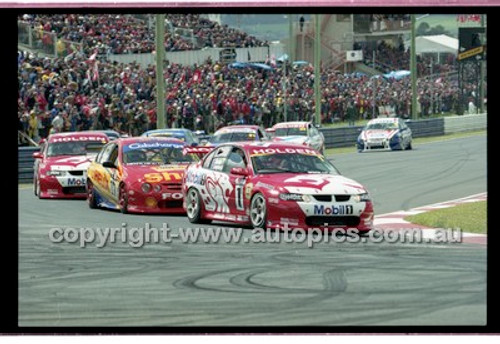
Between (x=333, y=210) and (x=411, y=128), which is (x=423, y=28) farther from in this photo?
(x=411, y=128)

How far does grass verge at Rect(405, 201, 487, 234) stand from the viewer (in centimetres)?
1570

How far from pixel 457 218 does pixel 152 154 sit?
4449mm

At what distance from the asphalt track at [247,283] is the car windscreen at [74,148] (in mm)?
4283

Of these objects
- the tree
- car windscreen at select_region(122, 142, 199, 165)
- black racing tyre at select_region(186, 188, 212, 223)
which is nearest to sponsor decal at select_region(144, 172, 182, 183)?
car windscreen at select_region(122, 142, 199, 165)

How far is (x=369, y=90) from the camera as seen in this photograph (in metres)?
13.7

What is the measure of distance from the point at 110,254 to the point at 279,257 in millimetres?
1721

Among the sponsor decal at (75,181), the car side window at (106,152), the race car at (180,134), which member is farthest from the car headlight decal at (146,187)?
the sponsor decal at (75,181)

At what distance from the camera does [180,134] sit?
51.8 feet

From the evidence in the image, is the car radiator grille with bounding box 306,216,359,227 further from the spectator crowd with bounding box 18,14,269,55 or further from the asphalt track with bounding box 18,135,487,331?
the spectator crowd with bounding box 18,14,269,55

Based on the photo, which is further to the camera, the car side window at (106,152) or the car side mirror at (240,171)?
the car side window at (106,152)

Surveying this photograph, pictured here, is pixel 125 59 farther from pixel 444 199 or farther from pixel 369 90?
pixel 444 199

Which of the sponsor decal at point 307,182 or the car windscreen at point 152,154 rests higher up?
the car windscreen at point 152,154

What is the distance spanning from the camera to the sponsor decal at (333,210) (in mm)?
14164

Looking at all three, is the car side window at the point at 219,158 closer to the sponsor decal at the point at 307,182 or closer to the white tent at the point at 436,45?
the sponsor decal at the point at 307,182
